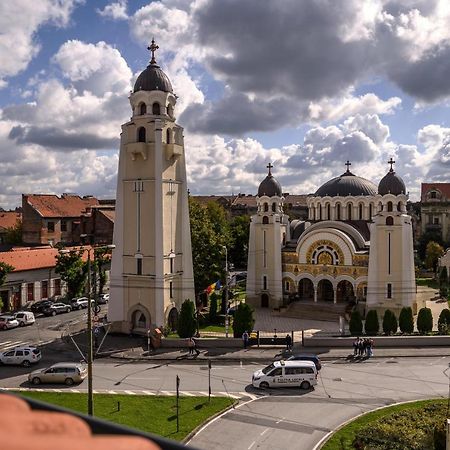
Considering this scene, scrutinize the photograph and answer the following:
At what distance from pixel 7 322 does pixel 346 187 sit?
34180 millimetres

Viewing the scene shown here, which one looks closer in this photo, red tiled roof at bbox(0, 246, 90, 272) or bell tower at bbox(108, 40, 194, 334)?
bell tower at bbox(108, 40, 194, 334)

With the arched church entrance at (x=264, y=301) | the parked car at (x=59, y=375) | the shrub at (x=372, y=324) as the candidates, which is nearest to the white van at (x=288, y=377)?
the parked car at (x=59, y=375)

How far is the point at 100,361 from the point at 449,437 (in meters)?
20.8

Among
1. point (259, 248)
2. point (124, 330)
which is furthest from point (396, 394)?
point (259, 248)

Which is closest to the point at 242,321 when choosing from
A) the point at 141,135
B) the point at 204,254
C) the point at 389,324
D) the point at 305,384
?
the point at 389,324

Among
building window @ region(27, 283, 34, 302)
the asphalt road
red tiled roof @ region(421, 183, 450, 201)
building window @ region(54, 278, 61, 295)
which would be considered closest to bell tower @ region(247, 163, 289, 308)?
building window @ region(54, 278, 61, 295)

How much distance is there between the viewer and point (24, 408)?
8.77 feet

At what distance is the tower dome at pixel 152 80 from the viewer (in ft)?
123

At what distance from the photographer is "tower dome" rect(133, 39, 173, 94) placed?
37.6 m

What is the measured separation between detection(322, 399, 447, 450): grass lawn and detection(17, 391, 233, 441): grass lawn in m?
5.03

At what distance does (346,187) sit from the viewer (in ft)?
174

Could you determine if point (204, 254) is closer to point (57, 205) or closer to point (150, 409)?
point (150, 409)

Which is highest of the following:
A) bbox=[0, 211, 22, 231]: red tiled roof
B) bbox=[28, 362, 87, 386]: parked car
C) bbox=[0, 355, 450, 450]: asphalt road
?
bbox=[0, 211, 22, 231]: red tiled roof

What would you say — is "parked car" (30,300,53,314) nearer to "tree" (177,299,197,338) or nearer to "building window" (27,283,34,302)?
"building window" (27,283,34,302)
